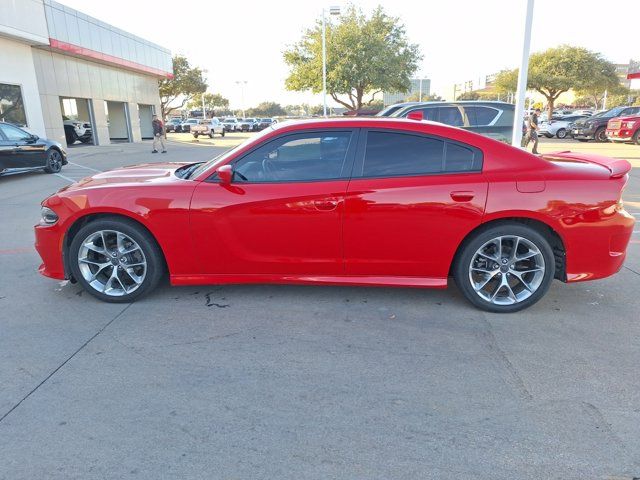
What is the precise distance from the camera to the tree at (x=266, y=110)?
358ft

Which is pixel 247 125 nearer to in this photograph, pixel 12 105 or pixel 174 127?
pixel 174 127

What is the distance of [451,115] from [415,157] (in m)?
7.25

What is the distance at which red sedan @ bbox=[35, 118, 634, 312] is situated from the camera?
12.0 ft

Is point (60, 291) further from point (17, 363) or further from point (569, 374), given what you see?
point (569, 374)

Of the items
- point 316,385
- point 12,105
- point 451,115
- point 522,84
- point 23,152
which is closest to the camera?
point 316,385

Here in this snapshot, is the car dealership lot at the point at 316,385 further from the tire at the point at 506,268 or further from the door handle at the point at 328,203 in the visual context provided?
the door handle at the point at 328,203

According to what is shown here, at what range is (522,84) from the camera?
9922mm

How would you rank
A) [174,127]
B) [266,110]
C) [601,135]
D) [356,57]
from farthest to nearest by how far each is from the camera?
[266,110] → [174,127] → [356,57] → [601,135]

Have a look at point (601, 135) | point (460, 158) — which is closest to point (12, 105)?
point (460, 158)

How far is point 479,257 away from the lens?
385cm

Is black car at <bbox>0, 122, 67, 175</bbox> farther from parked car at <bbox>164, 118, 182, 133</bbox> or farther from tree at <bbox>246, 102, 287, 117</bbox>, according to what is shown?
tree at <bbox>246, 102, 287, 117</bbox>

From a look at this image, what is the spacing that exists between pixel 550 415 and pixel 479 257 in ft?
4.97

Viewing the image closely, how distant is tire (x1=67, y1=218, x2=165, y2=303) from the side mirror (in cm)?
85

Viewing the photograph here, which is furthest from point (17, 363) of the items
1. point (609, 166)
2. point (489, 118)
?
point (489, 118)
